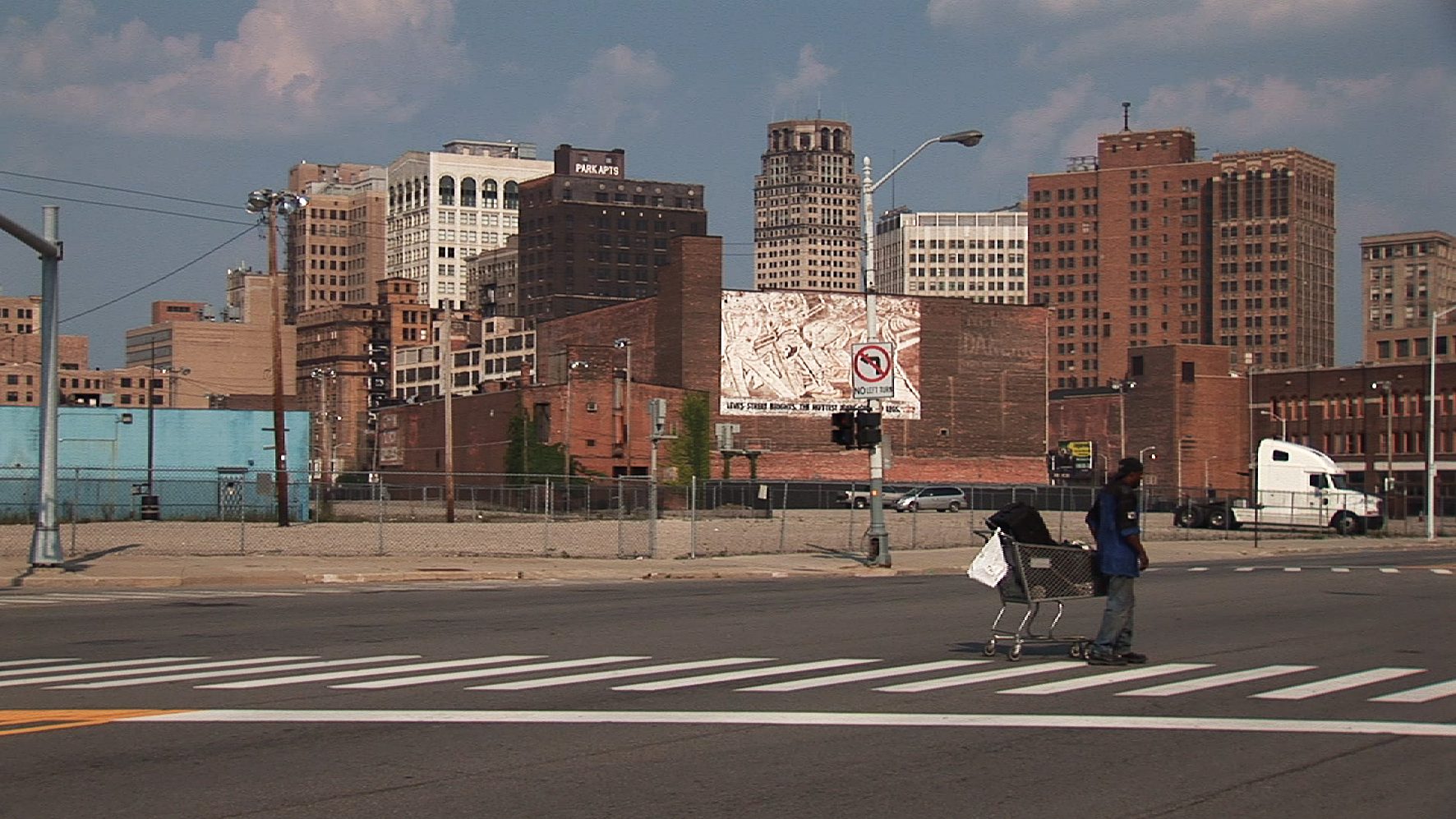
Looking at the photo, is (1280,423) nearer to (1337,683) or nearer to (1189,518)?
(1189,518)

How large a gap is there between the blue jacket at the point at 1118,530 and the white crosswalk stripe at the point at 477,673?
14.6ft

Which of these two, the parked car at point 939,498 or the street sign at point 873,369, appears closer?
the street sign at point 873,369

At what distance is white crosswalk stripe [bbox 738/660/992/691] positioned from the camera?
521 inches

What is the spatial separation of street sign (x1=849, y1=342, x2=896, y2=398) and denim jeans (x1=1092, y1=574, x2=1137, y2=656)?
64.2ft

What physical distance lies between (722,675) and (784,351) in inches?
3446

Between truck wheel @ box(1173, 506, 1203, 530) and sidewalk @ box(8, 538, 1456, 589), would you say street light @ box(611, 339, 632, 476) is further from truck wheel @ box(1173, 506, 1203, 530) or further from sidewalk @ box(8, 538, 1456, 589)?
sidewalk @ box(8, 538, 1456, 589)

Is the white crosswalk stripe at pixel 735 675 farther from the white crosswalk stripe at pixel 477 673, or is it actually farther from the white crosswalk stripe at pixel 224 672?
the white crosswalk stripe at pixel 224 672

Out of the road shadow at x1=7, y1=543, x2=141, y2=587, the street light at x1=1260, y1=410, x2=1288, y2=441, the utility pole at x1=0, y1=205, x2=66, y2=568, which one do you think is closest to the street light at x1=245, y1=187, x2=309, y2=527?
the road shadow at x1=7, y1=543, x2=141, y2=587

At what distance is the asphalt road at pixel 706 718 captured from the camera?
29.2 feet

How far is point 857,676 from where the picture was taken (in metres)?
14.0

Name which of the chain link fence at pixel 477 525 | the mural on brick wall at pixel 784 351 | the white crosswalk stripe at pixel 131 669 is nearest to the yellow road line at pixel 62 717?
the white crosswalk stripe at pixel 131 669

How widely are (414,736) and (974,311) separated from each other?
100407 mm

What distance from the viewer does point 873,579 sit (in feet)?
101

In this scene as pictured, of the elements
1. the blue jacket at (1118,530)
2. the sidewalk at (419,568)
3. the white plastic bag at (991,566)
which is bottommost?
the sidewalk at (419,568)
